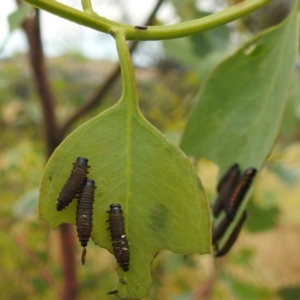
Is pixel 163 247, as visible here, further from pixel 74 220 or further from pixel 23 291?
pixel 23 291

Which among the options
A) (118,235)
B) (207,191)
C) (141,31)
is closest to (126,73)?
(141,31)

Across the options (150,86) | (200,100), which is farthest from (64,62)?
(200,100)

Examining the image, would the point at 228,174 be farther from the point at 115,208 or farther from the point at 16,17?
the point at 16,17

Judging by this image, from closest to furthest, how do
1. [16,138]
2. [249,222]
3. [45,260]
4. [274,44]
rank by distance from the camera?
[274,44], [249,222], [45,260], [16,138]

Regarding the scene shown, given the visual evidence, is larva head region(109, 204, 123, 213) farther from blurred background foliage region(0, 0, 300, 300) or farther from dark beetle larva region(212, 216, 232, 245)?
blurred background foliage region(0, 0, 300, 300)

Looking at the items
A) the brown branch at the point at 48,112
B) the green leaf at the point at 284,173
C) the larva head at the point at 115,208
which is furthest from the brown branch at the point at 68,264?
the larva head at the point at 115,208

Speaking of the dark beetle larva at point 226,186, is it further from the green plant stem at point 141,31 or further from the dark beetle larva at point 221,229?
the green plant stem at point 141,31
